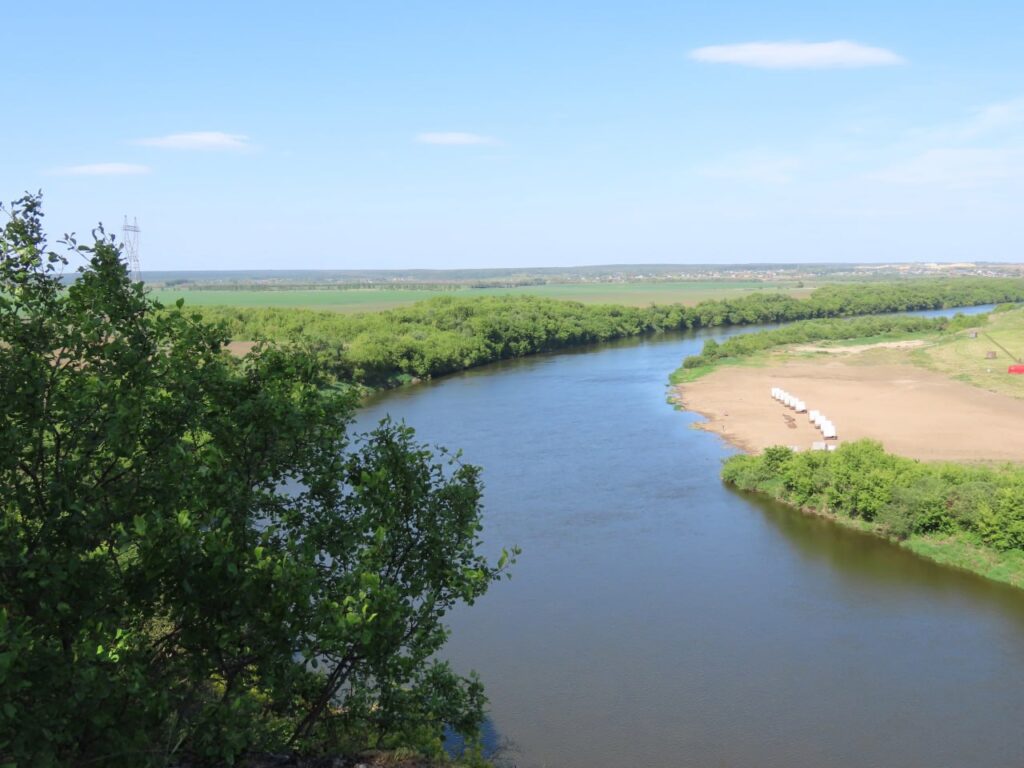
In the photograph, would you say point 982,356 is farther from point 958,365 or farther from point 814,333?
point 814,333

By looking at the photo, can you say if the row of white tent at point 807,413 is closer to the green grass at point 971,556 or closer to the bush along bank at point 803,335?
the bush along bank at point 803,335

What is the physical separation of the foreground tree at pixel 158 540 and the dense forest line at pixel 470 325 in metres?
27.4

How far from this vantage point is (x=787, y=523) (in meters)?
27.8

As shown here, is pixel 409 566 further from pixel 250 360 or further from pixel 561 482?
pixel 561 482

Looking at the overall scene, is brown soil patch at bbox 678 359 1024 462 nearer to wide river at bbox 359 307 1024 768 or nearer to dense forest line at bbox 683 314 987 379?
dense forest line at bbox 683 314 987 379

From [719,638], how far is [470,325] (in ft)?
187

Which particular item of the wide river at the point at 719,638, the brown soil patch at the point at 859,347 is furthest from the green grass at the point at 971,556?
the brown soil patch at the point at 859,347

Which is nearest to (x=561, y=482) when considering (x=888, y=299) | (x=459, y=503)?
(x=459, y=503)

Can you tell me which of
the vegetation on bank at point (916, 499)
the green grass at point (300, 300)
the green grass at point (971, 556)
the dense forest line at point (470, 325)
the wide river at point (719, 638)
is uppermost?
the green grass at point (300, 300)

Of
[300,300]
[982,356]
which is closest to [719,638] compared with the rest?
[982,356]

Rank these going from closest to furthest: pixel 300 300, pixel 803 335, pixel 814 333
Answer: pixel 803 335
pixel 814 333
pixel 300 300

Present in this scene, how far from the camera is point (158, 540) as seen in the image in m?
7.22

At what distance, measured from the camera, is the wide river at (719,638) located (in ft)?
51.2

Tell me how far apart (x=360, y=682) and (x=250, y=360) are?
3.69 m
